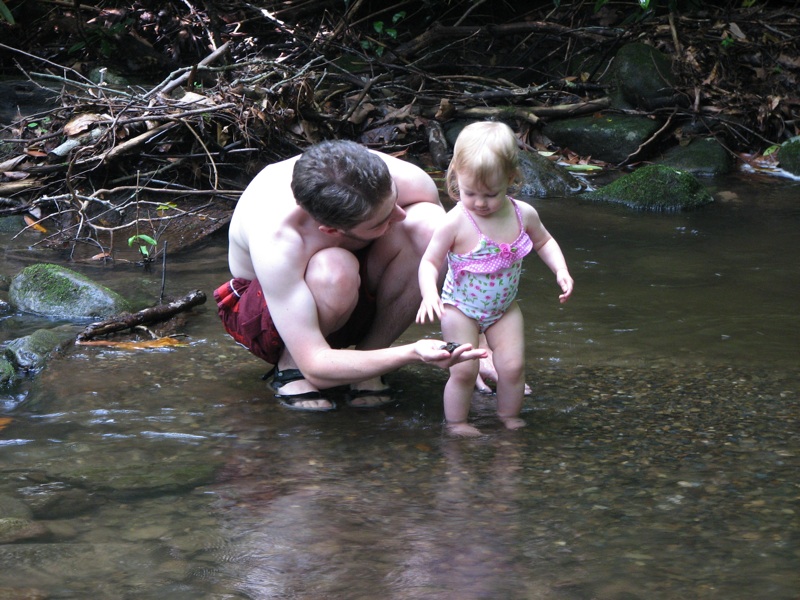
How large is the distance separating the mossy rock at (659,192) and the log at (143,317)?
11.8ft

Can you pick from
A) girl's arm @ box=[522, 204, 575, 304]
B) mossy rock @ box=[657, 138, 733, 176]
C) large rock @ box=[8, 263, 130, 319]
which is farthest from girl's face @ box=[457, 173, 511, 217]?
mossy rock @ box=[657, 138, 733, 176]

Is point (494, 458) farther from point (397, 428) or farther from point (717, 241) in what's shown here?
point (717, 241)

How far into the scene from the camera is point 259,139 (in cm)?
614

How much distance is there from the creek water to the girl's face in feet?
2.26

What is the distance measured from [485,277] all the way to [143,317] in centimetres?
174

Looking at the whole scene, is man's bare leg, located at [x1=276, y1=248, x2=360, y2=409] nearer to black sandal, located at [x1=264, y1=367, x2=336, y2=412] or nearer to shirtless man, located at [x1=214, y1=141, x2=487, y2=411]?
shirtless man, located at [x1=214, y1=141, x2=487, y2=411]

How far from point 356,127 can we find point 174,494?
6.03 m

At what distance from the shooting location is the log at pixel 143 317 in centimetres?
381

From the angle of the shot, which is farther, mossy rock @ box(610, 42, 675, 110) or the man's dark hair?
mossy rock @ box(610, 42, 675, 110)

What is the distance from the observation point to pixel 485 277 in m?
2.88

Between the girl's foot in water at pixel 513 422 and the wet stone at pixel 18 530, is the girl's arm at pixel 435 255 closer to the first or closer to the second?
the girl's foot in water at pixel 513 422

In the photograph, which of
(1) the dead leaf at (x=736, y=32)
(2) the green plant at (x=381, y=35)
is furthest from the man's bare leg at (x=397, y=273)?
(1) the dead leaf at (x=736, y=32)

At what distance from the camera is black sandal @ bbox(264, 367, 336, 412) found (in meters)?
3.14

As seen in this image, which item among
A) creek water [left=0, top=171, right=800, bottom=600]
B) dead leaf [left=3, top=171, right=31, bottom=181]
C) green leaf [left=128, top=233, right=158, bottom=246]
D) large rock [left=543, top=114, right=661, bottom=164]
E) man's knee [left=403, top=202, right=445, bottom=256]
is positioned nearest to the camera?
creek water [left=0, top=171, right=800, bottom=600]
